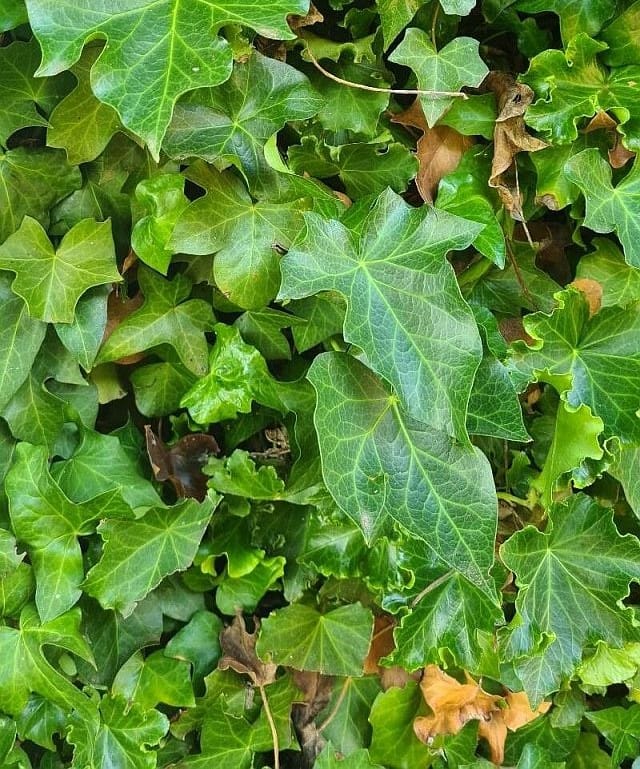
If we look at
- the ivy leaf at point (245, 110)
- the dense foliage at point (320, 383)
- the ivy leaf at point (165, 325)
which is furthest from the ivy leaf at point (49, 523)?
the ivy leaf at point (245, 110)

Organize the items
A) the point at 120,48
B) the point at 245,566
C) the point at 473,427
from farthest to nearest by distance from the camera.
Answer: the point at 245,566, the point at 473,427, the point at 120,48

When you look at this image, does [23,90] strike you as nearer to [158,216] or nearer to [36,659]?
[158,216]

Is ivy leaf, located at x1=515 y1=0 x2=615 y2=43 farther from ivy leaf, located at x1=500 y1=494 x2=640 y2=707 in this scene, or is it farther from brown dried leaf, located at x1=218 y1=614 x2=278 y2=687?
brown dried leaf, located at x1=218 y1=614 x2=278 y2=687

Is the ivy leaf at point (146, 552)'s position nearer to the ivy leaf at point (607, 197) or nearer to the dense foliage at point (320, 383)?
the dense foliage at point (320, 383)

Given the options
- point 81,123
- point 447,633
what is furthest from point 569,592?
point 81,123

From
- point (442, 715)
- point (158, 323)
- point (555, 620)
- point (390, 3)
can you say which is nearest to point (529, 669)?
point (555, 620)

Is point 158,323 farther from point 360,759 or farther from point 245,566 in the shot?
point 360,759
